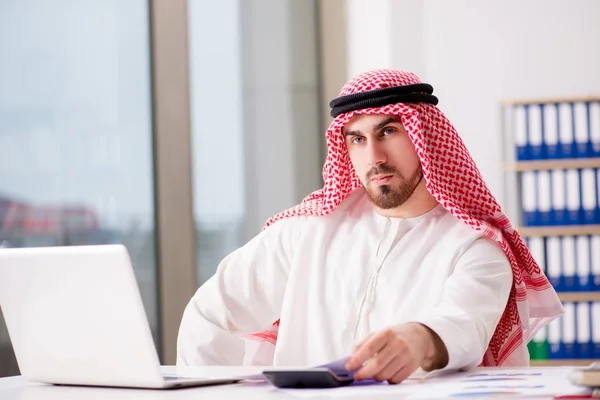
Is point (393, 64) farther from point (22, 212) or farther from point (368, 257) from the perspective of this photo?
point (368, 257)

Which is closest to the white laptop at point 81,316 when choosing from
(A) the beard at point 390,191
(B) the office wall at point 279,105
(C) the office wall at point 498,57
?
(A) the beard at point 390,191

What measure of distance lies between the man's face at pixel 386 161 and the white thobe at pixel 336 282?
0.25 feet

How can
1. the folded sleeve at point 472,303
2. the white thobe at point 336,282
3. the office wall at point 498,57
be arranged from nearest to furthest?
the folded sleeve at point 472,303, the white thobe at point 336,282, the office wall at point 498,57

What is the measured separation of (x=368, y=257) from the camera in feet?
7.20

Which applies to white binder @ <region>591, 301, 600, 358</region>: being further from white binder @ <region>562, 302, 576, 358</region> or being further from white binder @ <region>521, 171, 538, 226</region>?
white binder @ <region>521, 171, 538, 226</region>

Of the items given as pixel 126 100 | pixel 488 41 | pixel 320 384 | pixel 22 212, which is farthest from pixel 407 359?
pixel 488 41

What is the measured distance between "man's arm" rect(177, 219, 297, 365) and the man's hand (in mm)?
715

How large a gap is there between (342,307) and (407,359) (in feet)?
2.36

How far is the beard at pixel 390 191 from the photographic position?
221 cm

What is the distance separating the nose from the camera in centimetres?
220

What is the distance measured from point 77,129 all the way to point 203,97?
2.65 ft

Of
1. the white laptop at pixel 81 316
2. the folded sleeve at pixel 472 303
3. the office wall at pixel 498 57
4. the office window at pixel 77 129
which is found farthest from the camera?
the office wall at pixel 498 57

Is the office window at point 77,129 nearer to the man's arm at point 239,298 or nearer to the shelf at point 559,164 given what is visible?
the man's arm at point 239,298

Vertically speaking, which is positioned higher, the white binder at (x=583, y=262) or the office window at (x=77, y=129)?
the office window at (x=77, y=129)
